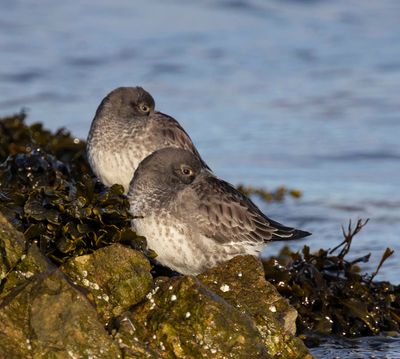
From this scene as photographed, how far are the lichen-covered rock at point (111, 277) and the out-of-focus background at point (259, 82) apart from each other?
11.2ft

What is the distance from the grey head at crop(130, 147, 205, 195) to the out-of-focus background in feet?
7.72

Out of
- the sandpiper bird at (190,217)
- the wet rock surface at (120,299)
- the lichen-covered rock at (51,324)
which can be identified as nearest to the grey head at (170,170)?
the sandpiper bird at (190,217)

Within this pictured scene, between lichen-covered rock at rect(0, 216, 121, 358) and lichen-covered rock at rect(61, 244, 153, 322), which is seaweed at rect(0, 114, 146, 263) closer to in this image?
lichen-covered rock at rect(61, 244, 153, 322)

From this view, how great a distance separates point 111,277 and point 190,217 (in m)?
1.10

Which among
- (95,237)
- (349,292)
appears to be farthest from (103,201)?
(349,292)

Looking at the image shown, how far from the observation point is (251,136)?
1241cm

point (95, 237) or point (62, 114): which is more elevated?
point (95, 237)

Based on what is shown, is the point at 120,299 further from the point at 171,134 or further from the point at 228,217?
the point at 171,134

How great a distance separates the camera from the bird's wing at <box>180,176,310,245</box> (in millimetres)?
6418

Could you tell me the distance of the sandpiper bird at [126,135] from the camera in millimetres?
7473

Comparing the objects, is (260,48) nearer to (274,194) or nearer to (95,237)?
(274,194)

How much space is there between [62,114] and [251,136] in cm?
248

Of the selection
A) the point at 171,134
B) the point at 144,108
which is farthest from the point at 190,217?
the point at 144,108

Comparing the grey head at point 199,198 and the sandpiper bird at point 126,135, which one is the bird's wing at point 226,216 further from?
the sandpiper bird at point 126,135
